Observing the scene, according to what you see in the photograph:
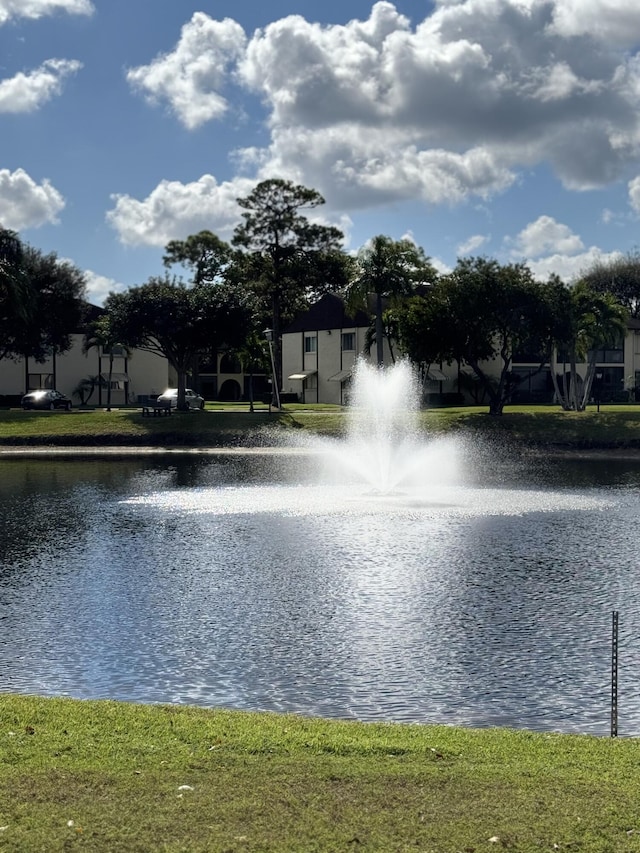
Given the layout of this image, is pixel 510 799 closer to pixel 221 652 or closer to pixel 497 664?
pixel 497 664

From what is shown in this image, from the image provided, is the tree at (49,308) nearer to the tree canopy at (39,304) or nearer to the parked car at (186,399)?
the tree canopy at (39,304)

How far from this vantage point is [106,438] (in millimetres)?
59750

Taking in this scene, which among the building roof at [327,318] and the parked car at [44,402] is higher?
the building roof at [327,318]

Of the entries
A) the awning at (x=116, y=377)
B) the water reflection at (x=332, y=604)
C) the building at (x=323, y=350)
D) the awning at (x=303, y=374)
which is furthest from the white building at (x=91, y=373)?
the water reflection at (x=332, y=604)

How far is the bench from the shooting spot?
65.4 m

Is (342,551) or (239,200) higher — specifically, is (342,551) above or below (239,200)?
below

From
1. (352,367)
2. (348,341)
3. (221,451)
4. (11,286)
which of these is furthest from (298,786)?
(348,341)

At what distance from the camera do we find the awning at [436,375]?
8400 centimetres

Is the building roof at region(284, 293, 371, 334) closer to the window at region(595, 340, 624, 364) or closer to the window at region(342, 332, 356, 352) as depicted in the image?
the window at region(342, 332, 356, 352)

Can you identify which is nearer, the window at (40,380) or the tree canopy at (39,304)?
the tree canopy at (39,304)

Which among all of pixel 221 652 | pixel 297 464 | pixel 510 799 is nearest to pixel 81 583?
pixel 221 652

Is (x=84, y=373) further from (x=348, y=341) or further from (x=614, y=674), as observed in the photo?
(x=614, y=674)

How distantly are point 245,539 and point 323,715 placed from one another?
13695 millimetres

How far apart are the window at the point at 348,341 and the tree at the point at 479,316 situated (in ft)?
77.8
